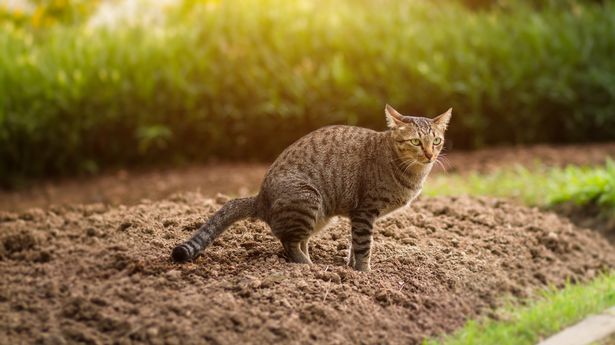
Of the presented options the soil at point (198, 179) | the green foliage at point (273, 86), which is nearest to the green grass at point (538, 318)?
the soil at point (198, 179)

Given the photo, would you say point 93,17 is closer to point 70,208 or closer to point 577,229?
point 70,208

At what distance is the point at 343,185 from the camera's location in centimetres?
578

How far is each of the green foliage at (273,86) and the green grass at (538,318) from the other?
4729 millimetres

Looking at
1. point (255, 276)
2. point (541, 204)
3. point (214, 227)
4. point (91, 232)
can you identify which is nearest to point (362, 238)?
point (255, 276)

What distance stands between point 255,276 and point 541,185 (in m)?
4.15

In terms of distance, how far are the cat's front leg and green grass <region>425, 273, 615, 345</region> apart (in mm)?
746

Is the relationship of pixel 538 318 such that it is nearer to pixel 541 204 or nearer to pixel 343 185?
pixel 343 185

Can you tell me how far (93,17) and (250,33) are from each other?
430 cm

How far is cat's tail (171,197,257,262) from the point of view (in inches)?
207

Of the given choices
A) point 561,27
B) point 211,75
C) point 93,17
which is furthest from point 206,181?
point 93,17

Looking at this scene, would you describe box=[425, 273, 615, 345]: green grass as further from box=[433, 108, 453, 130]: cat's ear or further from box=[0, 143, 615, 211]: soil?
box=[0, 143, 615, 211]: soil

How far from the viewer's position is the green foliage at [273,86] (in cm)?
1040

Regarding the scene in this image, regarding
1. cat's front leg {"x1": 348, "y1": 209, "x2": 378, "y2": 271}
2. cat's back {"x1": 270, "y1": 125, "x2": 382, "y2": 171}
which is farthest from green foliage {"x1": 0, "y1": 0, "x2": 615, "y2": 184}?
cat's front leg {"x1": 348, "y1": 209, "x2": 378, "y2": 271}

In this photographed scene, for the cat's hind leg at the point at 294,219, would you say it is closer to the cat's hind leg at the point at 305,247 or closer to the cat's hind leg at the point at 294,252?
the cat's hind leg at the point at 294,252
